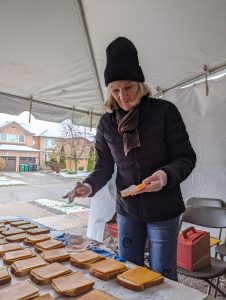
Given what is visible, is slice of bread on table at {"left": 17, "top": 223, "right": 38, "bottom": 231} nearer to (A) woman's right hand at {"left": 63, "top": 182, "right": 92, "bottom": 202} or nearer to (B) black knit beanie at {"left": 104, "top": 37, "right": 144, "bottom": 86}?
(A) woman's right hand at {"left": 63, "top": 182, "right": 92, "bottom": 202}

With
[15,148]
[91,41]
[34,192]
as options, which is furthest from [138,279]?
[15,148]

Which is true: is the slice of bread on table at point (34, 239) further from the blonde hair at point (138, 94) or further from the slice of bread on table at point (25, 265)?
the blonde hair at point (138, 94)

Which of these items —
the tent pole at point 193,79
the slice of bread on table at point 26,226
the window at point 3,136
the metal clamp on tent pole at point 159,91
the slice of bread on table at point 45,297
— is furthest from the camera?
the window at point 3,136

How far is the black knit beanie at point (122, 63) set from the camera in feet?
3.76

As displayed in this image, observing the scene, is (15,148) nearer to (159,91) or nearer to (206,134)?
(159,91)

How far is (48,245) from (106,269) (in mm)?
405

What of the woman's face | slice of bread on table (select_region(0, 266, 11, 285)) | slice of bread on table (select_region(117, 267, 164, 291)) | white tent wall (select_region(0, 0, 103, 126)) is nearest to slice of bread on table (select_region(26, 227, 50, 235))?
slice of bread on table (select_region(0, 266, 11, 285))

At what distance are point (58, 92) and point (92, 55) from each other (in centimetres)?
84

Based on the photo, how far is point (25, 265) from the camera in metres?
1.00

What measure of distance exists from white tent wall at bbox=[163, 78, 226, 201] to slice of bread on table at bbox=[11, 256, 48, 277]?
6.56ft

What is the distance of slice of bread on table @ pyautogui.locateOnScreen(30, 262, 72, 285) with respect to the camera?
35.0 inches

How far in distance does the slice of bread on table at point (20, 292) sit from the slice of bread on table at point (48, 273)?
39 mm

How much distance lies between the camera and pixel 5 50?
6.89 feet

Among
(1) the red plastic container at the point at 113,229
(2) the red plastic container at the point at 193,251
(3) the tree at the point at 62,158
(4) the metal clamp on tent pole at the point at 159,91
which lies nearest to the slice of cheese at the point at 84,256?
(2) the red plastic container at the point at 193,251
